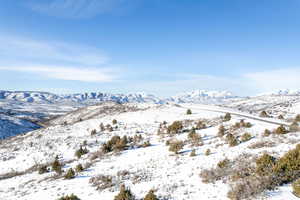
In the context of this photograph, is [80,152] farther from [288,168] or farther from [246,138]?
[288,168]

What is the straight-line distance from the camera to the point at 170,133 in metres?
24.4

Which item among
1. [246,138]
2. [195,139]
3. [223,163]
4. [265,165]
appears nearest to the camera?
[265,165]

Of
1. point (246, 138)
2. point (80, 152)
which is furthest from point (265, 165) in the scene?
point (80, 152)

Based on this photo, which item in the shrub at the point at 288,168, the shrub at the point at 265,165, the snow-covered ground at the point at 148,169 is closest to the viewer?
the shrub at the point at 288,168

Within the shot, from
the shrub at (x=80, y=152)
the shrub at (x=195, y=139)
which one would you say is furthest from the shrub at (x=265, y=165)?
the shrub at (x=80, y=152)

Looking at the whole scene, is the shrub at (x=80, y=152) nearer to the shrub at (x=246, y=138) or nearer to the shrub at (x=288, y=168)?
the shrub at (x=246, y=138)

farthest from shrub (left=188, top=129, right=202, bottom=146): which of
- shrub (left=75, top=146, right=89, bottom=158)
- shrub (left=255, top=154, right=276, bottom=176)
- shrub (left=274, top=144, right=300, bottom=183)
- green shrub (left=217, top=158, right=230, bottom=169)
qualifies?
shrub (left=75, top=146, right=89, bottom=158)

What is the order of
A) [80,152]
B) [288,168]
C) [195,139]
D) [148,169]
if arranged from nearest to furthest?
[288,168]
[148,169]
[195,139]
[80,152]

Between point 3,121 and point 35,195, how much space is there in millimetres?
82152

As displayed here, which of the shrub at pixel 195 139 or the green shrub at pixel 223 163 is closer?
the green shrub at pixel 223 163

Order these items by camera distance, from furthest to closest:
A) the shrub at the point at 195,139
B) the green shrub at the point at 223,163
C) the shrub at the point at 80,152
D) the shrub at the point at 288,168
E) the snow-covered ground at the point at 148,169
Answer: the shrub at the point at 80,152 < the shrub at the point at 195,139 < the green shrub at the point at 223,163 < the snow-covered ground at the point at 148,169 < the shrub at the point at 288,168

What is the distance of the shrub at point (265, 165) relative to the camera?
10135mm

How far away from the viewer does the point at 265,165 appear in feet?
35.1

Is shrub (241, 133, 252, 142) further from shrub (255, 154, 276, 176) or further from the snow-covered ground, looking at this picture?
shrub (255, 154, 276, 176)
